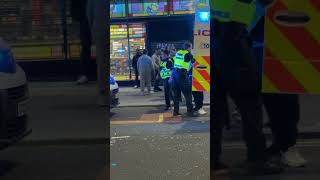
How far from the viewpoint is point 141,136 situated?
5.09ft

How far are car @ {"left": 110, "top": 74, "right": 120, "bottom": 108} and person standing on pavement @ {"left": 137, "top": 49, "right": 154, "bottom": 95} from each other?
0.26 feet

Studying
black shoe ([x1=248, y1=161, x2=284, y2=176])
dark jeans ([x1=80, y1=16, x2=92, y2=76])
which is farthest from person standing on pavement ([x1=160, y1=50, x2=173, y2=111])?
black shoe ([x1=248, y1=161, x2=284, y2=176])

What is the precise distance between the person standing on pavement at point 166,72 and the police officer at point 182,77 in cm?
1

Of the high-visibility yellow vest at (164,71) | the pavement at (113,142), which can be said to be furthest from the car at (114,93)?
the high-visibility yellow vest at (164,71)

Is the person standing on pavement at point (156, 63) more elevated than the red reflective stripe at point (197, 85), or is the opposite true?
the person standing on pavement at point (156, 63)

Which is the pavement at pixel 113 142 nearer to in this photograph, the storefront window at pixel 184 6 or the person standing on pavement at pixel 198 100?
the person standing on pavement at pixel 198 100

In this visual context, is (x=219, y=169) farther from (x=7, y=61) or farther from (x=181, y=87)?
(x=7, y=61)

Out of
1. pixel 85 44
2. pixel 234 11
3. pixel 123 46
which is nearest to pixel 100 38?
pixel 85 44

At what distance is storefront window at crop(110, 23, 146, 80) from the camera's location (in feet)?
4.44

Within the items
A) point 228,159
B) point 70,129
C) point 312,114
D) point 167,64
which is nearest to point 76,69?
point 70,129

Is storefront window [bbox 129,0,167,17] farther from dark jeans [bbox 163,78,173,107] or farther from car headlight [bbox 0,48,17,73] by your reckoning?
car headlight [bbox 0,48,17,73]

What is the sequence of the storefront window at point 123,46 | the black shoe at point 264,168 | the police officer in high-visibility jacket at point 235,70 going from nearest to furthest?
the storefront window at point 123,46 < the police officer in high-visibility jacket at point 235,70 < the black shoe at point 264,168

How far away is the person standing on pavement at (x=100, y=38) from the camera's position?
1508 mm

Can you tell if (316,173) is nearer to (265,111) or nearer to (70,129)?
Answer: (265,111)
